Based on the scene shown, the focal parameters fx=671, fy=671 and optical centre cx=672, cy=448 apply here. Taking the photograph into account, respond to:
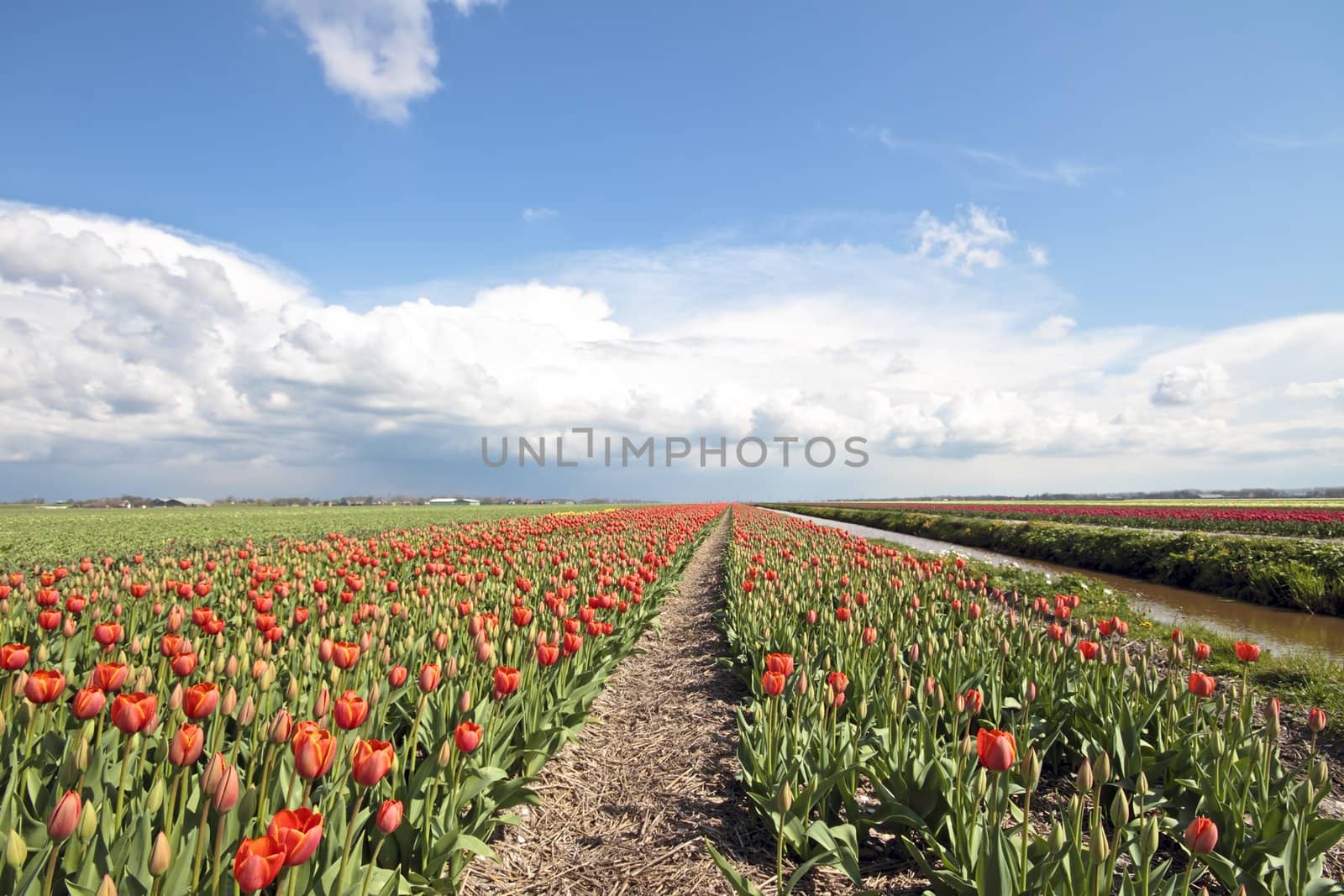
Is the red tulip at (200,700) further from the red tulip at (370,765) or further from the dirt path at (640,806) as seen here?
the dirt path at (640,806)

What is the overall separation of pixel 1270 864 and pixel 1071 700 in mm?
1790

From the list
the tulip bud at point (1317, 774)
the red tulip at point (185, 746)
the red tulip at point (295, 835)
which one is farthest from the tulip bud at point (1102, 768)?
the red tulip at point (185, 746)

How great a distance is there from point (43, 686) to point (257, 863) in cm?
198

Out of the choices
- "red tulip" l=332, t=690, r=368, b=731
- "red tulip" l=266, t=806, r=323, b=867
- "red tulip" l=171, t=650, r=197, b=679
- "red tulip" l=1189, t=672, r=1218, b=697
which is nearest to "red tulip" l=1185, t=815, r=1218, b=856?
"red tulip" l=1189, t=672, r=1218, b=697

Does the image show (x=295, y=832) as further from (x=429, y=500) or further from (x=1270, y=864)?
(x=429, y=500)

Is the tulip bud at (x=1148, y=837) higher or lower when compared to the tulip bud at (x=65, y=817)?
lower

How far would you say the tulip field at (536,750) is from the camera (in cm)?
245

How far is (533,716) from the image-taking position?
4.39 m

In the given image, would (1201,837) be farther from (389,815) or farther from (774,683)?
(389,815)

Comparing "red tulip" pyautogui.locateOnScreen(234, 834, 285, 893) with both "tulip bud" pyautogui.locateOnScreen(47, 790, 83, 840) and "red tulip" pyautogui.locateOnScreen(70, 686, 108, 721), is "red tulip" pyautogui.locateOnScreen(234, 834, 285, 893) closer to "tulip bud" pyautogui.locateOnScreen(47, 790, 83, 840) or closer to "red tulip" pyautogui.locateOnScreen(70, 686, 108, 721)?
"tulip bud" pyautogui.locateOnScreen(47, 790, 83, 840)

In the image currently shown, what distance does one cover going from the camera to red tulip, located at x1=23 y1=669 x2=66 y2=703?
2.90 metres

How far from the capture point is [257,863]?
1.84m

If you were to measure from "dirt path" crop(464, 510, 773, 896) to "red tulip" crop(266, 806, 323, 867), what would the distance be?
5.72ft

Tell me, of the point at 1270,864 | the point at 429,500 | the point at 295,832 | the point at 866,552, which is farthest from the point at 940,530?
the point at 429,500
